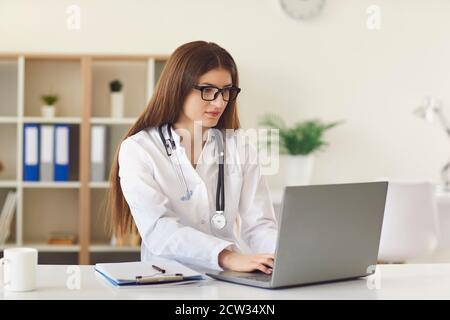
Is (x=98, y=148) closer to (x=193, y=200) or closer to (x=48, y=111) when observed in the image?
(x=48, y=111)

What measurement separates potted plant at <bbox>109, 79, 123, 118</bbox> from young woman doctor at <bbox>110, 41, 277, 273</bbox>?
2.10m

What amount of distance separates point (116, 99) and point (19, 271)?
9.26ft

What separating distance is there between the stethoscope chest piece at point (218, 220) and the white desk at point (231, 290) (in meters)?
0.46

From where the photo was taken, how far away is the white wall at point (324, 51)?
14.4 ft

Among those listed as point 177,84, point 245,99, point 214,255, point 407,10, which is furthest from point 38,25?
point 214,255

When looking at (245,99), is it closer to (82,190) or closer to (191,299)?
(82,190)

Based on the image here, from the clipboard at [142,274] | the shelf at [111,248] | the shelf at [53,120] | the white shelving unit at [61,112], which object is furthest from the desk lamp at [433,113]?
the clipboard at [142,274]

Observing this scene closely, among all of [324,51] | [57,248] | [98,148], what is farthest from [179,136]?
[324,51]

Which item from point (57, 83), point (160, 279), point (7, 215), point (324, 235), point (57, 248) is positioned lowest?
point (57, 248)

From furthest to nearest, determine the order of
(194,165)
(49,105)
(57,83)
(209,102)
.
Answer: (57,83) < (49,105) < (194,165) < (209,102)

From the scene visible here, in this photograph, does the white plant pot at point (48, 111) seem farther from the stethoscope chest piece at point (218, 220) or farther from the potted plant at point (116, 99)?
the stethoscope chest piece at point (218, 220)

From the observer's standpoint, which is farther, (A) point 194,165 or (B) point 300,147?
(B) point 300,147

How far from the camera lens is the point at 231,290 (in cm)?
160

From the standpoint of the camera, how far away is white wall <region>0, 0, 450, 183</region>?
4.40m
